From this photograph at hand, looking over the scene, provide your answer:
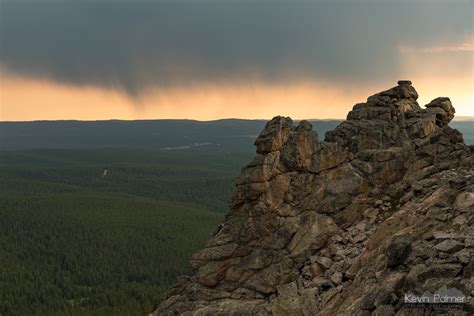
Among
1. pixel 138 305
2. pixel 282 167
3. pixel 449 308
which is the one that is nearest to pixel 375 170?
pixel 282 167

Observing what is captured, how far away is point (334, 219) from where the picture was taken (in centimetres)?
4191

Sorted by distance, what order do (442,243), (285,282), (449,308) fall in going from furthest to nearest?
(285,282)
(442,243)
(449,308)

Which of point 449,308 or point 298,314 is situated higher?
point 449,308

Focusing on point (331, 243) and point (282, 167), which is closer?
point (331, 243)

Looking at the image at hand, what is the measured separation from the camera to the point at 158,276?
188m

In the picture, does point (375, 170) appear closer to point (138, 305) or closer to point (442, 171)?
point (442, 171)

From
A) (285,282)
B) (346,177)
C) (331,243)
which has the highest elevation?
(346,177)

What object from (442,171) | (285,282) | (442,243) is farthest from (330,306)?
(442,171)

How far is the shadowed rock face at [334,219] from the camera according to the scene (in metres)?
32.8

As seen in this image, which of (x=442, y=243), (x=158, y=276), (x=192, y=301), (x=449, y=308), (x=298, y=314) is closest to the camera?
(x=449, y=308)

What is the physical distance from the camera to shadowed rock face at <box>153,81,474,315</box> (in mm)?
32844

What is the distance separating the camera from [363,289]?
31.3 metres

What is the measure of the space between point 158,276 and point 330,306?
543ft

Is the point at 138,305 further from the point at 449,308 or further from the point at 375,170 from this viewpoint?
the point at 449,308
